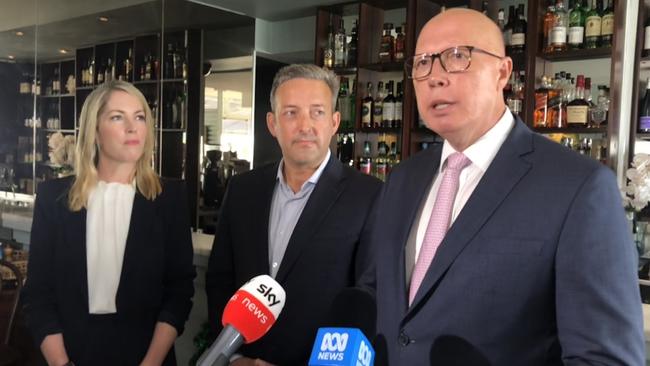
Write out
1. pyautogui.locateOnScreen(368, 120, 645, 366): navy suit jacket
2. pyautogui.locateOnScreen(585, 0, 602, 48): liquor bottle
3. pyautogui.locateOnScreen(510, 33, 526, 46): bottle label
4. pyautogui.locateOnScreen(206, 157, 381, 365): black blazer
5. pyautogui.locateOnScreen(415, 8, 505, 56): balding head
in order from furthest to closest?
pyautogui.locateOnScreen(510, 33, 526, 46): bottle label → pyautogui.locateOnScreen(585, 0, 602, 48): liquor bottle → pyautogui.locateOnScreen(206, 157, 381, 365): black blazer → pyautogui.locateOnScreen(415, 8, 505, 56): balding head → pyautogui.locateOnScreen(368, 120, 645, 366): navy suit jacket

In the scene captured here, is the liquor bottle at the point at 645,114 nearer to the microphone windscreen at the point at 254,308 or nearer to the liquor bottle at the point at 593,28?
the liquor bottle at the point at 593,28

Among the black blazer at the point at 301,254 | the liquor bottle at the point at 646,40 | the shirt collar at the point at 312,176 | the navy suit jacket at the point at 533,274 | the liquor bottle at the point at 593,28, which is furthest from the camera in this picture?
the liquor bottle at the point at 593,28

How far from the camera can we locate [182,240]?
1.52 m

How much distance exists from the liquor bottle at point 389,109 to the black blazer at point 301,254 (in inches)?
95.2

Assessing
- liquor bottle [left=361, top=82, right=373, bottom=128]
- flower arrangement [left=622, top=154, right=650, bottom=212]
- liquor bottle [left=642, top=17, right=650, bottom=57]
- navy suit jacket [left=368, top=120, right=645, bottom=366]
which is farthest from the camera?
liquor bottle [left=361, top=82, right=373, bottom=128]

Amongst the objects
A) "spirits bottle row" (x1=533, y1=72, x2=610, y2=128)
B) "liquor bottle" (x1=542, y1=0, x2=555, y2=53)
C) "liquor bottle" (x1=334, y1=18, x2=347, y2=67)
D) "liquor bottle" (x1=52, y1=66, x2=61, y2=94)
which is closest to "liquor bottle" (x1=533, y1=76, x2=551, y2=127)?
"spirits bottle row" (x1=533, y1=72, x2=610, y2=128)

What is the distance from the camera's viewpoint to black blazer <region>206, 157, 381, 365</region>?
4.57 feet

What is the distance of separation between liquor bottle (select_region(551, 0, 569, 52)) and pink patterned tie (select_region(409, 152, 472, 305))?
2.55 meters

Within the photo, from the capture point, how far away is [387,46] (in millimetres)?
3959

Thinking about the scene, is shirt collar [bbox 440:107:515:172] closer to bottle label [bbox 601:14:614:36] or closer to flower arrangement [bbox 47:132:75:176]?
bottle label [bbox 601:14:614:36]

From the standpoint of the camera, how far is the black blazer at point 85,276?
141 cm

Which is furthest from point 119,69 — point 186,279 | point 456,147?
point 456,147

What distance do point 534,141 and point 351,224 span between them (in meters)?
0.58

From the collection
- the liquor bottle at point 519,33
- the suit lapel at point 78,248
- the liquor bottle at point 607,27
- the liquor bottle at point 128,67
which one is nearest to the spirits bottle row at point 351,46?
the liquor bottle at point 519,33
